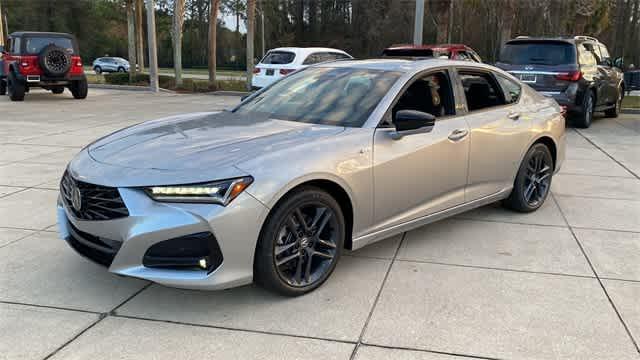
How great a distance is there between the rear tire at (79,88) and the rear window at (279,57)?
584cm

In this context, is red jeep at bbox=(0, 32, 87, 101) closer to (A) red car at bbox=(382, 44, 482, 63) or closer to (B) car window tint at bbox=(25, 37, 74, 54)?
(B) car window tint at bbox=(25, 37, 74, 54)

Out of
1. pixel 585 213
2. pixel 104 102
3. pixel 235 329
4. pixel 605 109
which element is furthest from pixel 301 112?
pixel 104 102

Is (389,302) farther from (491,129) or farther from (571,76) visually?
(571,76)

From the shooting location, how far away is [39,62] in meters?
16.2

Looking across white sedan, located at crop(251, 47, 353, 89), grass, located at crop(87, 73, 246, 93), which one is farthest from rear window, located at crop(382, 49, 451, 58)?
grass, located at crop(87, 73, 246, 93)

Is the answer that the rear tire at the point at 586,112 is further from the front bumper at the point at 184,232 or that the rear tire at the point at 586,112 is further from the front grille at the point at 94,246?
the front grille at the point at 94,246

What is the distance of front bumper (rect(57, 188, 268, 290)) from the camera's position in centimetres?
315

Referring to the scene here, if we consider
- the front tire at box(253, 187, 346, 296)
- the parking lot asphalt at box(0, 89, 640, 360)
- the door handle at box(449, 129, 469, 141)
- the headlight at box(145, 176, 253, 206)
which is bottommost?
the parking lot asphalt at box(0, 89, 640, 360)

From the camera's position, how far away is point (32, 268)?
411 cm

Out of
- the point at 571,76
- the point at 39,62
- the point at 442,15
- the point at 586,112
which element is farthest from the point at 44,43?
the point at 586,112

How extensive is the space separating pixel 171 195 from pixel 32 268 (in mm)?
1629

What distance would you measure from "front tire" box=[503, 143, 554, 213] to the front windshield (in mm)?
1876

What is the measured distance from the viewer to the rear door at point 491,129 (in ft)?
16.0

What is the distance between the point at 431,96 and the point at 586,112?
8.36 metres
